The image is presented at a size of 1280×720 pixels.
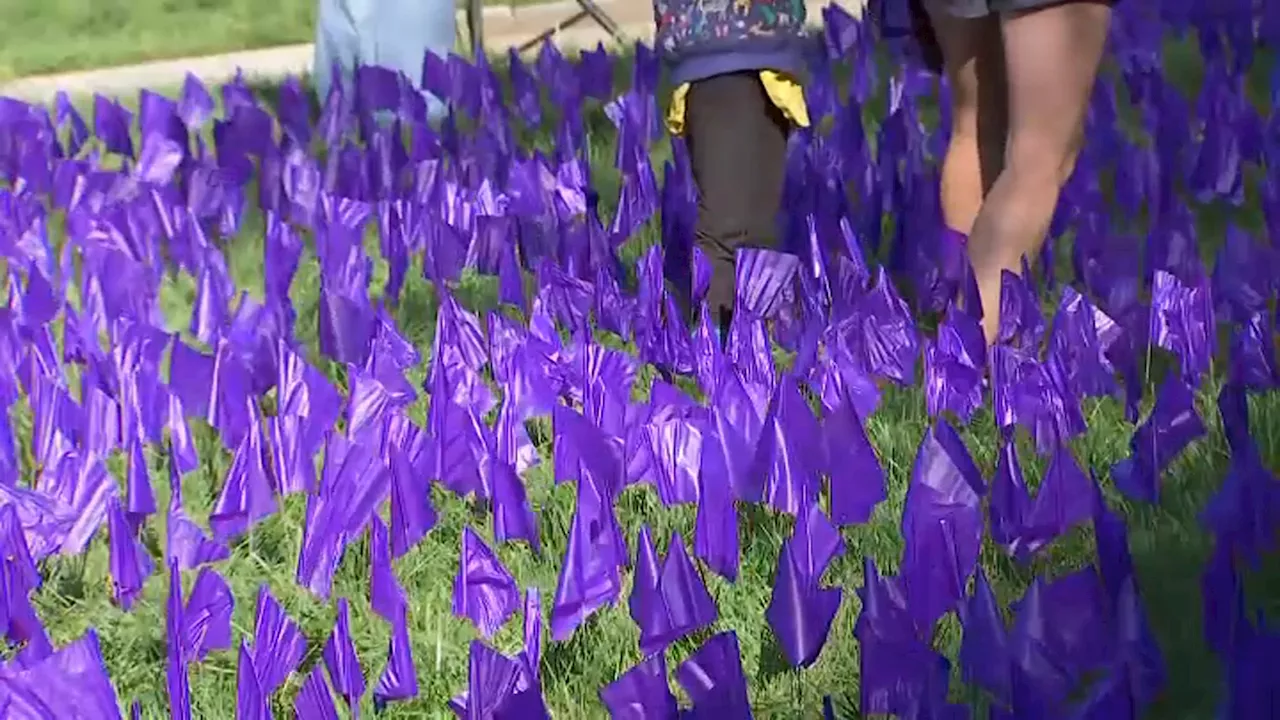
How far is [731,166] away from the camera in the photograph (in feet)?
6.77

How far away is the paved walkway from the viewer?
554 cm

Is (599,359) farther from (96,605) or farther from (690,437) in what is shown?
(96,605)

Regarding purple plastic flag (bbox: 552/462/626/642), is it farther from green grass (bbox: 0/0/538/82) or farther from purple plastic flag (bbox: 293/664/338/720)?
green grass (bbox: 0/0/538/82)

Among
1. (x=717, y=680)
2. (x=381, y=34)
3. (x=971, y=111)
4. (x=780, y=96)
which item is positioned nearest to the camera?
(x=717, y=680)

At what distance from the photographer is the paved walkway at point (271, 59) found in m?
5.54

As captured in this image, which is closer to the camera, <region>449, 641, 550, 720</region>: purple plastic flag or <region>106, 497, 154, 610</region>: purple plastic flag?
<region>449, 641, 550, 720</region>: purple plastic flag

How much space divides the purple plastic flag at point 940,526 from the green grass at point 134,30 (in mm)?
5539

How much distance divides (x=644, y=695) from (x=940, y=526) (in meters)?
0.30

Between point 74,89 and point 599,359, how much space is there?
14.5 ft

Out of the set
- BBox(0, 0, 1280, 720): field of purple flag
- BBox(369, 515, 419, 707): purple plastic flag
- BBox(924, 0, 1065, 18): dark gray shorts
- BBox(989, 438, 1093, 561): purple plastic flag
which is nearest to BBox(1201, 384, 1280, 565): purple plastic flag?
BBox(0, 0, 1280, 720): field of purple flag

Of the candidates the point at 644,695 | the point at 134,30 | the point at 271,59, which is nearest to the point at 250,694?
the point at 644,695

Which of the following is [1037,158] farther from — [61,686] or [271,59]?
[271,59]

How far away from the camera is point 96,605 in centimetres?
156

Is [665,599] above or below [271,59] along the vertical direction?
above
